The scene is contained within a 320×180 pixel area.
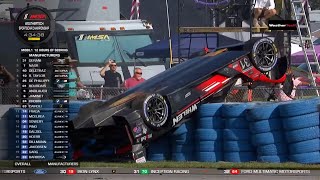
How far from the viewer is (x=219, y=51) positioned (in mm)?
Result: 15211

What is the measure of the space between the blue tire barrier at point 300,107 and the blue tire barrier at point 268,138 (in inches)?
13.2

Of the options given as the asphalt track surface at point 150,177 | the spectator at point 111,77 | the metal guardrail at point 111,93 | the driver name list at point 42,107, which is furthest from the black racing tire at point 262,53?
the driver name list at point 42,107

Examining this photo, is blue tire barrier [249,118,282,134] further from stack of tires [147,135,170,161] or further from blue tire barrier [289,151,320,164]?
stack of tires [147,135,170,161]

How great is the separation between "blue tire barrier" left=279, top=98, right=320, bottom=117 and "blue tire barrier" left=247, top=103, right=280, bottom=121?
0.59 feet

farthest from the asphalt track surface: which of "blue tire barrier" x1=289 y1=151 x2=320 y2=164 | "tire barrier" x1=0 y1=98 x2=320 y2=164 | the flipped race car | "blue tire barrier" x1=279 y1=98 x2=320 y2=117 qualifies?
"blue tire barrier" x1=279 y1=98 x2=320 y2=117

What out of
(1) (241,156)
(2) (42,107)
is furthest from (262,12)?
(2) (42,107)

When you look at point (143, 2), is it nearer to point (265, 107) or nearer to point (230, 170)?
point (265, 107)

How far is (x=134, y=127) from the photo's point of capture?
13461 millimetres

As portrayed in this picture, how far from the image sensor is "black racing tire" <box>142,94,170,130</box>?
13.6 m

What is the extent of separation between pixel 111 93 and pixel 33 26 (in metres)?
3.59

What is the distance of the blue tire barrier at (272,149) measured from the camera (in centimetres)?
1377

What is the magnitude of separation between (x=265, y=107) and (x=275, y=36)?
2.80m

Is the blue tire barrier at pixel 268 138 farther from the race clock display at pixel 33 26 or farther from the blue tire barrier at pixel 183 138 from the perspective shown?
the race clock display at pixel 33 26

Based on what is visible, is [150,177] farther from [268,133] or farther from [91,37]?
[91,37]
